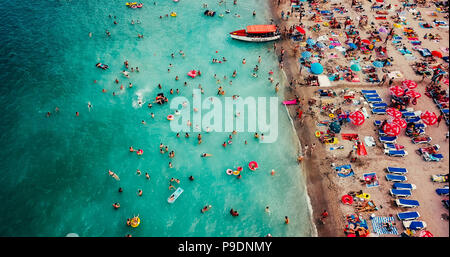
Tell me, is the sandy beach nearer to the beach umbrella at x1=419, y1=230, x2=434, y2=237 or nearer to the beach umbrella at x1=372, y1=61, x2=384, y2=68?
the beach umbrella at x1=419, y1=230, x2=434, y2=237

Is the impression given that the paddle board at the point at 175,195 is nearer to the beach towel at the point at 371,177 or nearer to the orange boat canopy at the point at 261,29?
the beach towel at the point at 371,177

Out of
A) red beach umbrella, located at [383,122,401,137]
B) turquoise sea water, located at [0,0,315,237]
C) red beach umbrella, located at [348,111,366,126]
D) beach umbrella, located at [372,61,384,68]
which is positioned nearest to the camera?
turquoise sea water, located at [0,0,315,237]

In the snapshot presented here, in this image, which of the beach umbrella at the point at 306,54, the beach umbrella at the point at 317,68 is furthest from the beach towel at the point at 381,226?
the beach umbrella at the point at 306,54

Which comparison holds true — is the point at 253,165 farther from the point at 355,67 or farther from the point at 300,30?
the point at 300,30

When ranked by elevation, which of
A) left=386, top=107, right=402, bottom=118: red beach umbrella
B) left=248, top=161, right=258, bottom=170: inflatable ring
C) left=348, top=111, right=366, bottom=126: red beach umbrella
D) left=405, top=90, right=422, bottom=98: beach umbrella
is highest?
left=405, top=90, right=422, bottom=98: beach umbrella

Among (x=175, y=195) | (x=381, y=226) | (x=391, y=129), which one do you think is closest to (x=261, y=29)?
(x=391, y=129)

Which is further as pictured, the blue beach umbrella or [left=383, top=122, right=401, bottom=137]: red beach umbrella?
the blue beach umbrella

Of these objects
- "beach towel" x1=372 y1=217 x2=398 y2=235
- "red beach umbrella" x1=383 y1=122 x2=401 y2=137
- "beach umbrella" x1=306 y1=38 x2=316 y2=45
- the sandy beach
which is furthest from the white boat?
"beach towel" x1=372 y1=217 x2=398 y2=235
